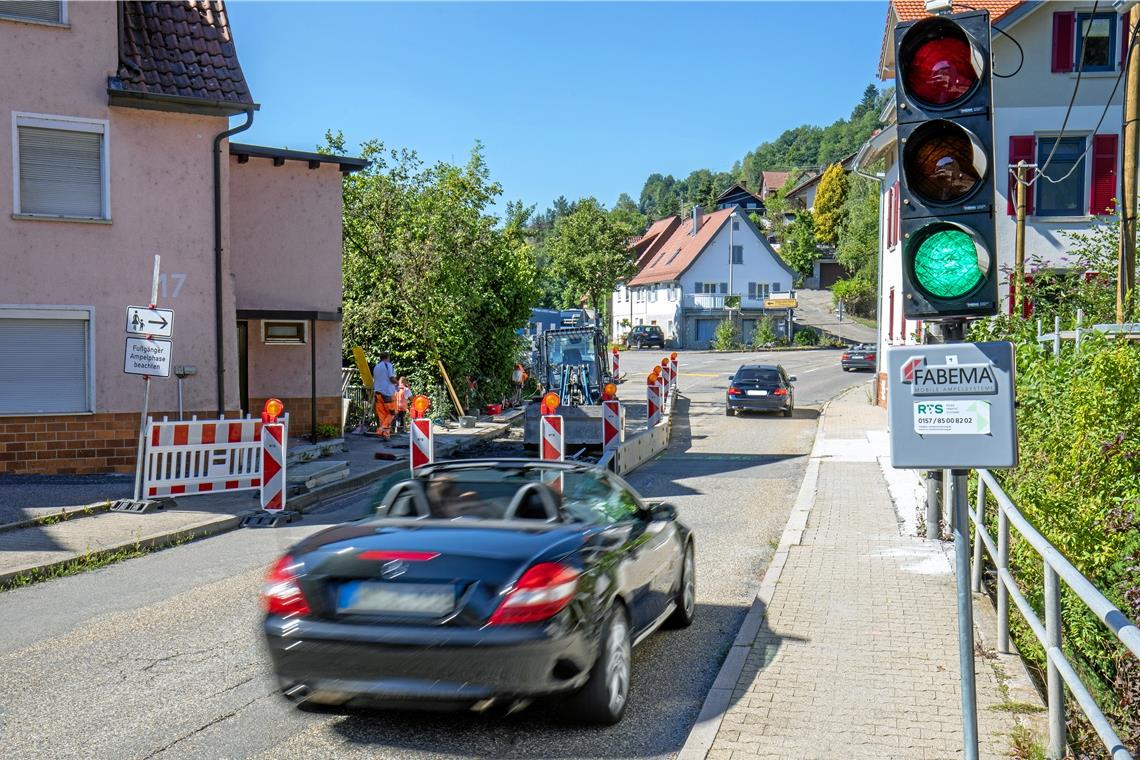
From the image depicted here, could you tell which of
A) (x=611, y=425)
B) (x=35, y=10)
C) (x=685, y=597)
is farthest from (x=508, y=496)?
(x=35, y=10)

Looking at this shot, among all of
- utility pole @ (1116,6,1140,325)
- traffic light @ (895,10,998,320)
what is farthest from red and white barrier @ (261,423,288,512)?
utility pole @ (1116,6,1140,325)

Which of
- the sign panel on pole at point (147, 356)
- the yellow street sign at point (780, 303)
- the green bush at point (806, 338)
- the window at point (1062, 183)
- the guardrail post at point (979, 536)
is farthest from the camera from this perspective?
the yellow street sign at point (780, 303)

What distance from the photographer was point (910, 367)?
3.95m

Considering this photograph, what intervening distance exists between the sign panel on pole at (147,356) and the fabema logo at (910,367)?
10.9 m

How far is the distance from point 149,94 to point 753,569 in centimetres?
1145

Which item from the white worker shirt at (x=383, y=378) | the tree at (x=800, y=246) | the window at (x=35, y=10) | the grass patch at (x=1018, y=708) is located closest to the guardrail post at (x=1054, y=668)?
the grass patch at (x=1018, y=708)

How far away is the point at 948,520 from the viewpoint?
35.3ft

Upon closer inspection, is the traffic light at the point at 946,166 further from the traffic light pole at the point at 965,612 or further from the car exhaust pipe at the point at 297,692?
the car exhaust pipe at the point at 297,692

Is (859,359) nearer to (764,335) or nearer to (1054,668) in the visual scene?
(764,335)

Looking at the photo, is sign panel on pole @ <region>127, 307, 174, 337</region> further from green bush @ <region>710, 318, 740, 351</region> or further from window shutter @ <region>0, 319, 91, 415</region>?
green bush @ <region>710, 318, 740, 351</region>

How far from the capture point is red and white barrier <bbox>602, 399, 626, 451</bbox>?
57.0 feet

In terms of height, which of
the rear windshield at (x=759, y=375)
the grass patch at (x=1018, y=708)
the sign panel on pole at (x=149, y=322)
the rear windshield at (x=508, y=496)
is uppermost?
the sign panel on pole at (x=149, y=322)

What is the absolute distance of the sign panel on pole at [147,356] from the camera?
13.0 m

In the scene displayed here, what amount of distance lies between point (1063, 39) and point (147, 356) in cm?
2307
